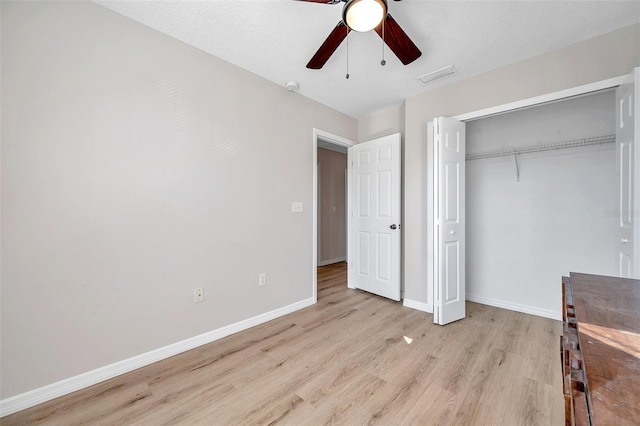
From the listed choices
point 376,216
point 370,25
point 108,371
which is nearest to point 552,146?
point 376,216

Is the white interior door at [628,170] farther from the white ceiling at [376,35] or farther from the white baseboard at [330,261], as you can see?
the white baseboard at [330,261]

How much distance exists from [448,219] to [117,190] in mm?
2945

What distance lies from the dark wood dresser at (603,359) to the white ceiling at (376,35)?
192 cm

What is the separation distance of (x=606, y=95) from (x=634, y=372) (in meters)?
3.25

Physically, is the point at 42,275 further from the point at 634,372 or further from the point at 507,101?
the point at 507,101

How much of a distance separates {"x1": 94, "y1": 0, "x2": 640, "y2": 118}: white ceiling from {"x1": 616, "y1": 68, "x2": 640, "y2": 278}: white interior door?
1.90ft

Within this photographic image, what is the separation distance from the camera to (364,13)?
1351mm

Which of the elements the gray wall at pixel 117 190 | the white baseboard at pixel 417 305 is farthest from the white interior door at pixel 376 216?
the gray wall at pixel 117 190

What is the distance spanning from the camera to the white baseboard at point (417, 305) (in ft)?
9.56

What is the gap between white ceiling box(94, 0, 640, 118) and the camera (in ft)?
5.77

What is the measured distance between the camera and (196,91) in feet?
7.29

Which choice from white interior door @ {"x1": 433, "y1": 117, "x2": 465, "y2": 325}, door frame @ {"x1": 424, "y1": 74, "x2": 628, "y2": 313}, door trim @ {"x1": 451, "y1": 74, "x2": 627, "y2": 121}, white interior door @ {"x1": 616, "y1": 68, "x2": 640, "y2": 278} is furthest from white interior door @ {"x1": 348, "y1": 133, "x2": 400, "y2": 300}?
white interior door @ {"x1": 616, "y1": 68, "x2": 640, "y2": 278}

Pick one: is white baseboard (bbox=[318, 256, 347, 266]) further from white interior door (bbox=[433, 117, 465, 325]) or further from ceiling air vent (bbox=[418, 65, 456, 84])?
ceiling air vent (bbox=[418, 65, 456, 84])

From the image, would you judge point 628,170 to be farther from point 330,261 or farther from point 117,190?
point 330,261
